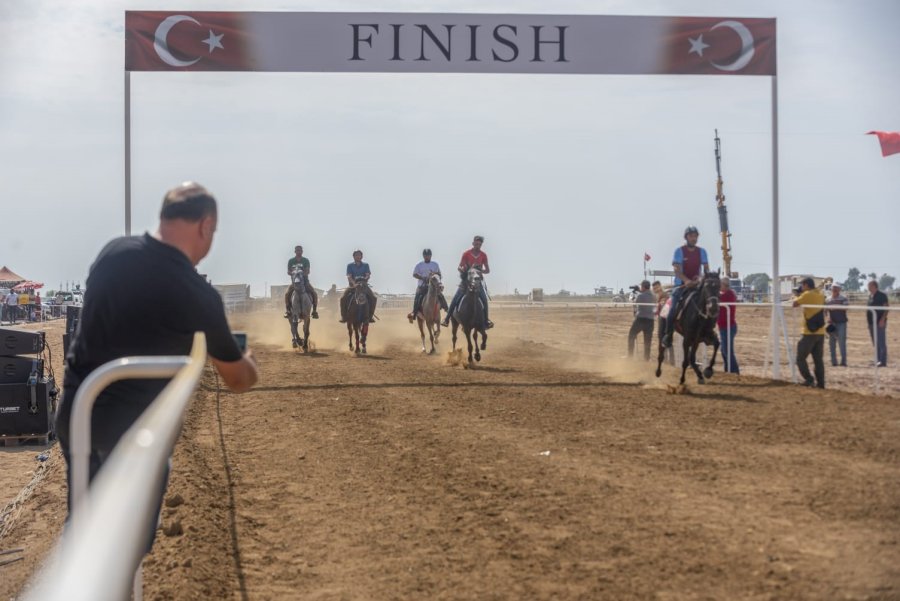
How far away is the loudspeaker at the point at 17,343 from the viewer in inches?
514

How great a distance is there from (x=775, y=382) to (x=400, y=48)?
872 cm

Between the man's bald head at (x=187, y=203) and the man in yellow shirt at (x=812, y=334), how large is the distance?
42.2 ft

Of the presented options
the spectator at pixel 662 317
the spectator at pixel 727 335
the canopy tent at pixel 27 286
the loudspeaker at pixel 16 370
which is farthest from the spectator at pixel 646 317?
the canopy tent at pixel 27 286

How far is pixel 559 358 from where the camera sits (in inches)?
961

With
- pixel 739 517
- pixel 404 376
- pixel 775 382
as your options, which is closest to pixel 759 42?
pixel 775 382

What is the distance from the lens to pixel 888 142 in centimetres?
2002

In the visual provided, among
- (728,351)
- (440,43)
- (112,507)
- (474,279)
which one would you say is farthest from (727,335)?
(112,507)

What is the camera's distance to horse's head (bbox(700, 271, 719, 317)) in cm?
1542

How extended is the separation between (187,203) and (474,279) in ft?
55.1

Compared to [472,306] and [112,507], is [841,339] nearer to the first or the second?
[472,306]

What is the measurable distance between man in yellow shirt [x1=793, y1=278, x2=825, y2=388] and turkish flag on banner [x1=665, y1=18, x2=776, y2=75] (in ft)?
14.4

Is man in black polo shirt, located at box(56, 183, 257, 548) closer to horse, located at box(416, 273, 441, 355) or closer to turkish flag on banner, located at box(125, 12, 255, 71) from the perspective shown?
turkish flag on banner, located at box(125, 12, 255, 71)

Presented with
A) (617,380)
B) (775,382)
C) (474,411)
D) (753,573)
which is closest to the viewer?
(753,573)

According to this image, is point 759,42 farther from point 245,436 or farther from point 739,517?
point 739,517
